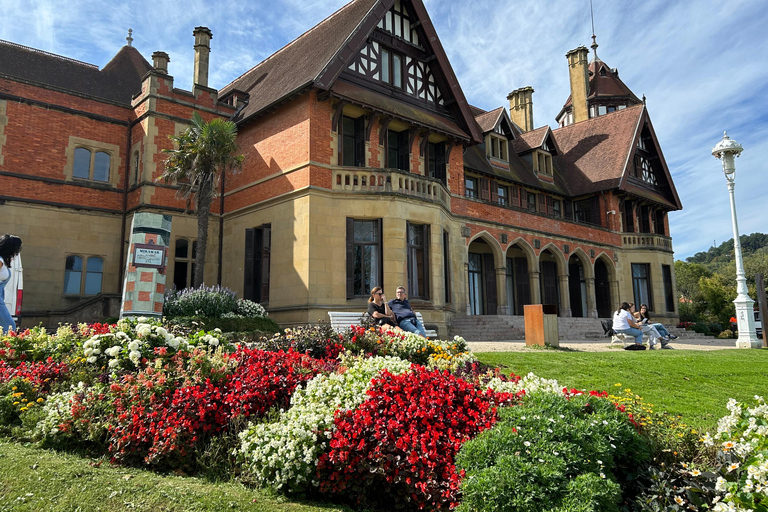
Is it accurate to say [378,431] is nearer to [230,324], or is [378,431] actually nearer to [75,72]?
[230,324]

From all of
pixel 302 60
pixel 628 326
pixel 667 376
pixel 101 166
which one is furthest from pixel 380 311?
pixel 101 166

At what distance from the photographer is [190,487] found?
4.66 metres

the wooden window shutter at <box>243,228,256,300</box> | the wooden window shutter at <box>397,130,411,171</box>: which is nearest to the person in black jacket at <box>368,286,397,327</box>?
the wooden window shutter at <box>243,228,256,300</box>

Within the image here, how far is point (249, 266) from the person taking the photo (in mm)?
20484

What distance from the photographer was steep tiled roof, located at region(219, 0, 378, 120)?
1916cm

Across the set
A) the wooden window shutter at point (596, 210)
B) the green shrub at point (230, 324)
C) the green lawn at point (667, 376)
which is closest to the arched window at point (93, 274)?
the green shrub at point (230, 324)

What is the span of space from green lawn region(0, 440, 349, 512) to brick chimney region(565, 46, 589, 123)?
39630mm

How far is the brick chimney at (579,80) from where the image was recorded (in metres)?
39.6

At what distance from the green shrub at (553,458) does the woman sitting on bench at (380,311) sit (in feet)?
22.9

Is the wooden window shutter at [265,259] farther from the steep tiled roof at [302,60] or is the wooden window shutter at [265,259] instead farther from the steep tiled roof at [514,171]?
the steep tiled roof at [514,171]

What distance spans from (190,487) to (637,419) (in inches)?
→ 151

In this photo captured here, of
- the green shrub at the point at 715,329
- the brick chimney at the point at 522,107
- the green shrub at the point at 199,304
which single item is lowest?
the green shrub at the point at 715,329

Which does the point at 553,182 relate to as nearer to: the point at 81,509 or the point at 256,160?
the point at 256,160

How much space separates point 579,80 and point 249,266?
30.3 metres
